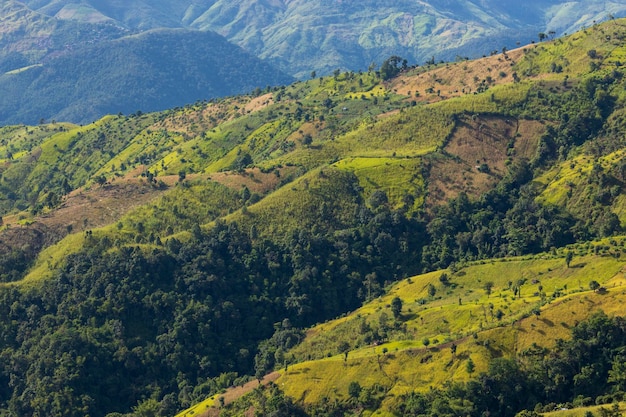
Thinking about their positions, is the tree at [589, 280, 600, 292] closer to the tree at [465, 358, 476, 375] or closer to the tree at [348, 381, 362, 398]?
the tree at [465, 358, 476, 375]

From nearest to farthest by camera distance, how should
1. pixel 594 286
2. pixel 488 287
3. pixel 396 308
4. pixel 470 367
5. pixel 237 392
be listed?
pixel 470 367 < pixel 594 286 < pixel 237 392 < pixel 396 308 < pixel 488 287

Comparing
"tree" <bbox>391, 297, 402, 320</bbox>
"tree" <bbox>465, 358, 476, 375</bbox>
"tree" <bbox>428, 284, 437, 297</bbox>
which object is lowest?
"tree" <bbox>428, 284, 437, 297</bbox>

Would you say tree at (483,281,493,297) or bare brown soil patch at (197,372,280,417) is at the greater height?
tree at (483,281,493,297)

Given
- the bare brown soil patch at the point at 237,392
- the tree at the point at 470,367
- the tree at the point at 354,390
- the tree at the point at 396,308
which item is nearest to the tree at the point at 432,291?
the tree at the point at 396,308

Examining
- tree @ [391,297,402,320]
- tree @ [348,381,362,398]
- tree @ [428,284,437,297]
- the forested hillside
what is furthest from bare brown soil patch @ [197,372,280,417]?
tree @ [428,284,437,297]

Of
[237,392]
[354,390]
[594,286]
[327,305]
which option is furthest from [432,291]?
[237,392]

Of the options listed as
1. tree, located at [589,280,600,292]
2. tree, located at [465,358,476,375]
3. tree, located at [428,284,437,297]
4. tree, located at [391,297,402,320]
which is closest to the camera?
tree, located at [465,358,476,375]

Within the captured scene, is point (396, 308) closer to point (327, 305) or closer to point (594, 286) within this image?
point (327, 305)

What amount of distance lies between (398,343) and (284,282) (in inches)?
1932

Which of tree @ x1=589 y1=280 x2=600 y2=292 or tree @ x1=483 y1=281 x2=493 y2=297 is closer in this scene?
tree @ x1=589 y1=280 x2=600 y2=292

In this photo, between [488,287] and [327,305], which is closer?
[488,287]

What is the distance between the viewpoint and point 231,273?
585 feet

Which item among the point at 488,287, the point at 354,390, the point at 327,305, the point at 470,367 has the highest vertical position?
the point at 470,367

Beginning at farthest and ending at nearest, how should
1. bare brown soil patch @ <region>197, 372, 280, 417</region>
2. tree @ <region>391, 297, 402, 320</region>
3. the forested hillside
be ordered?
1. tree @ <region>391, 297, 402, 320</region>
2. bare brown soil patch @ <region>197, 372, 280, 417</region>
3. the forested hillside
